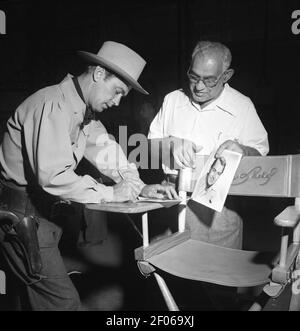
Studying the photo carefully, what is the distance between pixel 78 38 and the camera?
6320mm

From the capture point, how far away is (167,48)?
5.75 metres

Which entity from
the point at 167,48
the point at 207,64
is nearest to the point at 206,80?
the point at 207,64

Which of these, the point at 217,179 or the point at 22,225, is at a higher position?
the point at 217,179

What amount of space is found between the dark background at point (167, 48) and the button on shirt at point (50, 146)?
277 centimetres

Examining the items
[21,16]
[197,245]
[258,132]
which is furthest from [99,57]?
[21,16]

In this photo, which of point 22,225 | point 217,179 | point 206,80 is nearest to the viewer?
point 22,225

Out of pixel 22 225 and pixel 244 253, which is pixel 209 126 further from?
pixel 22 225

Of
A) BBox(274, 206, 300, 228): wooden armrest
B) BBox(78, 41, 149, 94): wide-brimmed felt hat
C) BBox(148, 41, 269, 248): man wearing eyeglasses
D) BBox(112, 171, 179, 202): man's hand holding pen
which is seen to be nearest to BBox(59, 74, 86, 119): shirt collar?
BBox(78, 41, 149, 94): wide-brimmed felt hat

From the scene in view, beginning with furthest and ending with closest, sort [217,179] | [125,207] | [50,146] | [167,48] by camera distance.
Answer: [167,48] < [217,179] < [50,146] < [125,207]

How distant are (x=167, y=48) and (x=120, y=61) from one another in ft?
14.1

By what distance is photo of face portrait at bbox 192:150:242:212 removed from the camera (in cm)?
164

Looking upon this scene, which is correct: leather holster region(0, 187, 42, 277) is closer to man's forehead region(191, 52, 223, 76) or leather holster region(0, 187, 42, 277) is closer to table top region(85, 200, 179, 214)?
table top region(85, 200, 179, 214)

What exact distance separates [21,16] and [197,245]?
6301 mm
